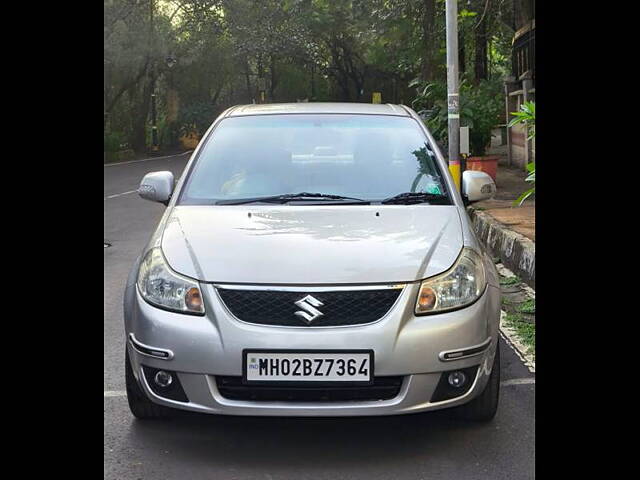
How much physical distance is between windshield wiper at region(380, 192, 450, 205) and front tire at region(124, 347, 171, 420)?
154cm

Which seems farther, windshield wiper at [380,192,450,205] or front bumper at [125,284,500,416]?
windshield wiper at [380,192,450,205]

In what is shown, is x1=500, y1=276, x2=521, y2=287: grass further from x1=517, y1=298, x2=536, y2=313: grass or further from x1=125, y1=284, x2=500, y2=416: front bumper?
x1=125, y1=284, x2=500, y2=416: front bumper

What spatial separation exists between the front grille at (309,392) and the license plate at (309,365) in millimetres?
37

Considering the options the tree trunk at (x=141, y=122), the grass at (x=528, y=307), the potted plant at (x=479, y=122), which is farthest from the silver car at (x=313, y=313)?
the tree trunk at (x=141, y=122)

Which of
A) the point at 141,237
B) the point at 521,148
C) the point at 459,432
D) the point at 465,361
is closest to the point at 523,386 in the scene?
the point at 459,432

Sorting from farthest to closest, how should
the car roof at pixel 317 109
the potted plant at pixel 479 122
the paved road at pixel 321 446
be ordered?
the potted plant at pixel 479 122 → the car roof at pixel 317 109 → the paved road at pixel 321 446

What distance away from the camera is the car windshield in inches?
203

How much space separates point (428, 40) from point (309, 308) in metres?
18.3

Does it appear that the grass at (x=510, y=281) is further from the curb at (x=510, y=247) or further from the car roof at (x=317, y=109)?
the car roof at (x=317, y=109)

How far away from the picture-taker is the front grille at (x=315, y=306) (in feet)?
13.1

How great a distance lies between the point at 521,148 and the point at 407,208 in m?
15.1

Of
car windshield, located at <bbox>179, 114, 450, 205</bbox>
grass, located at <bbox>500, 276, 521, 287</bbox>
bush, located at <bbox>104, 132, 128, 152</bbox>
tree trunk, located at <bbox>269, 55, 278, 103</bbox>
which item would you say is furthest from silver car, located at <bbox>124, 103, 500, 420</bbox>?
tree trunk, located at <bbox>269, 55, 278, 103</bbox>

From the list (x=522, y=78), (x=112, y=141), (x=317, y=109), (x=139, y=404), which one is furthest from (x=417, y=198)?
(x=112, y=141)

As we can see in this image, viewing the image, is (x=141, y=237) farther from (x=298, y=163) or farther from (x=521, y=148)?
(x=521, y=148)
